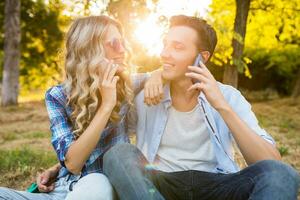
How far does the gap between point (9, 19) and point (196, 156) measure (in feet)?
39.4

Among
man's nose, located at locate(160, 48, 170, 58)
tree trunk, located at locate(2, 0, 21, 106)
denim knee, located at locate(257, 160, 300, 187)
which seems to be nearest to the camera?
denim knee, located at locate(257, 160, 300, 187)

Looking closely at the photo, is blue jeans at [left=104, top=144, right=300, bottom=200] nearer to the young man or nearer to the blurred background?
the young man

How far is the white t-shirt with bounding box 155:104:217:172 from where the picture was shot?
380 centimetres

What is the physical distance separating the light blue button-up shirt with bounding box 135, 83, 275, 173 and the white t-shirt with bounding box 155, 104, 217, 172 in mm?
57

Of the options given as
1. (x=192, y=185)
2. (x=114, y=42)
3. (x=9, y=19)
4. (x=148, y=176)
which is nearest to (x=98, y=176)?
(x=148, y=176)

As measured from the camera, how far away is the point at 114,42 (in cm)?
390

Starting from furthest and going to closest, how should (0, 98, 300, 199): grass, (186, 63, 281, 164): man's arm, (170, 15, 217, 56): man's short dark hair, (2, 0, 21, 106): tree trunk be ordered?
A: (2, 0, 21, 106): tree trunk < (0, 98, 300, 199): grass < (170, 15, 217, 56): man's short dark hair < (186, 63, 281, 164): man's arm

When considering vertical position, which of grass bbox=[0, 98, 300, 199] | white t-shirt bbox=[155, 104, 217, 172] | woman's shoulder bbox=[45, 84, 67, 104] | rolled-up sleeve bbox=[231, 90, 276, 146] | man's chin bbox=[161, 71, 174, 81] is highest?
man's chin bbox=[161, 71, 174, 81]

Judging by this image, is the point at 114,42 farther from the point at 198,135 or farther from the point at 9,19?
the point at 9,19

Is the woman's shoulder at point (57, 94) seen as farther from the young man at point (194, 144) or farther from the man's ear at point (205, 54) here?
the man's ear at point (205, 54)

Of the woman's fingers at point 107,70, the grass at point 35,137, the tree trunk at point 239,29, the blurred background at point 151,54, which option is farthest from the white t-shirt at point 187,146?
the tree trunk at point 239,29

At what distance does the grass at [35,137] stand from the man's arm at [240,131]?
2.87m

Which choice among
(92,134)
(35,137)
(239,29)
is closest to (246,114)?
(92,134)

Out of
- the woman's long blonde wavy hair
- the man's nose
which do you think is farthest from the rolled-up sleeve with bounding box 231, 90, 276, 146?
the woman's long blonde wavy hair
